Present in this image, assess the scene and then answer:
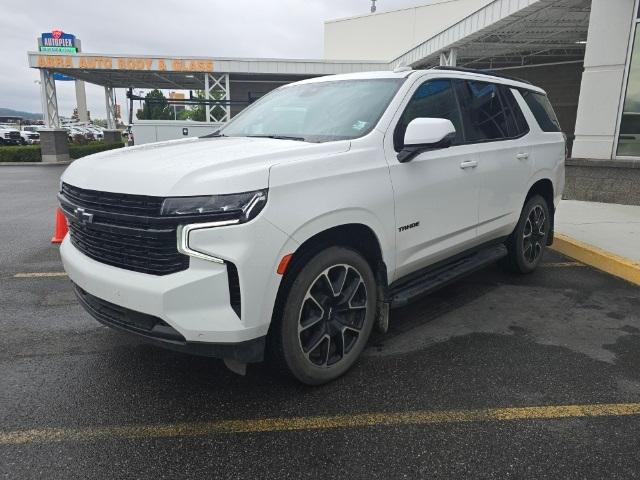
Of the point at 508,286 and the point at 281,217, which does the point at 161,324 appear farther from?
the point at 508,286

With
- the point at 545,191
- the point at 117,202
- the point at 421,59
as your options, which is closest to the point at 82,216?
the point at 117,202

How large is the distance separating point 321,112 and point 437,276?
158 centimetres

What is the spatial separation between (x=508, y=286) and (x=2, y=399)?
443cm

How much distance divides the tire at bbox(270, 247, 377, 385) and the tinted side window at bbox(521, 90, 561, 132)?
3.14m

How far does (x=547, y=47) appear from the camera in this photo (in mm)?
17828

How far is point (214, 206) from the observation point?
244cm

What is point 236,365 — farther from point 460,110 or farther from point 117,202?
point 460,110

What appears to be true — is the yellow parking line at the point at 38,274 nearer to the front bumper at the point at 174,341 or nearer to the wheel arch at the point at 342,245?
the front bumper at the point at 174,341

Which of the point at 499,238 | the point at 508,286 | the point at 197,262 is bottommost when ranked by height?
the point at 508,286

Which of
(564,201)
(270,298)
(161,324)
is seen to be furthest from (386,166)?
(564,201)

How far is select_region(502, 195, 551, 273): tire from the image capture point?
16.7 feet

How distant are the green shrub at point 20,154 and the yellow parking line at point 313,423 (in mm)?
25206

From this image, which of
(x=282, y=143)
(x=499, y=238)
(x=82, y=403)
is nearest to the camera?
(x=82, y=403)

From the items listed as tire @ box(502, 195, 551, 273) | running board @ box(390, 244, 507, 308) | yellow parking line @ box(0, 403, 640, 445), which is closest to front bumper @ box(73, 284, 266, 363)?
yellow parking line @ box(0, 403, 640, 445)
